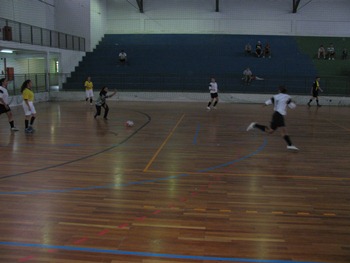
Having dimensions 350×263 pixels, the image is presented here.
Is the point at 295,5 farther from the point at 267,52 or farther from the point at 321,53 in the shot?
the point at 267,52

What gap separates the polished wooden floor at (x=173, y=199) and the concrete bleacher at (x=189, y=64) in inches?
636

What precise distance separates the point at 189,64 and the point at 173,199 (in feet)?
79.9

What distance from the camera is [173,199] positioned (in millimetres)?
6016

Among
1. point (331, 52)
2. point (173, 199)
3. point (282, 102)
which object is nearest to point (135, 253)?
point (173, 199)

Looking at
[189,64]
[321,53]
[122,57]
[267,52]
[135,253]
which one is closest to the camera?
[135,253]

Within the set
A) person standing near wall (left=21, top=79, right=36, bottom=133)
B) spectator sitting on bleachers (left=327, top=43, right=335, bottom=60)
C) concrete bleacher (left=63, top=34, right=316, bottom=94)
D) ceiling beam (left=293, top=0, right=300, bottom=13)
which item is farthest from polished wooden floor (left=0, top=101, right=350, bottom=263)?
ceiling beam (left=293, top=0, right=300, bottom=13)

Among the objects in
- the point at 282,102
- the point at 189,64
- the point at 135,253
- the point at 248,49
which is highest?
the point at 248,49

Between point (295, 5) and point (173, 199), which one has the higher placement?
point (295, 5)

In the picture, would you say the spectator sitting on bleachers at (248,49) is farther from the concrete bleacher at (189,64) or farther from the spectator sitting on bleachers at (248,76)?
the spectator sitting on bleachers at (248,76)

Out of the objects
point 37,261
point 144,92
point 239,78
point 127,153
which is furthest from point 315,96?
point 37,261

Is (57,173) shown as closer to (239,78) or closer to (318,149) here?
(318,149)

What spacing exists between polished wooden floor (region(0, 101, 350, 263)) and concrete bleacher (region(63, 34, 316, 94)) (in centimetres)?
1615

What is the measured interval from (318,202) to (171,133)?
7163 millimetres

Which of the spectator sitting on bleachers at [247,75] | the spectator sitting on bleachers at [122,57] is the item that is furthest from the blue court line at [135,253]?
the spectator sitting on bleachers at [122,57]
